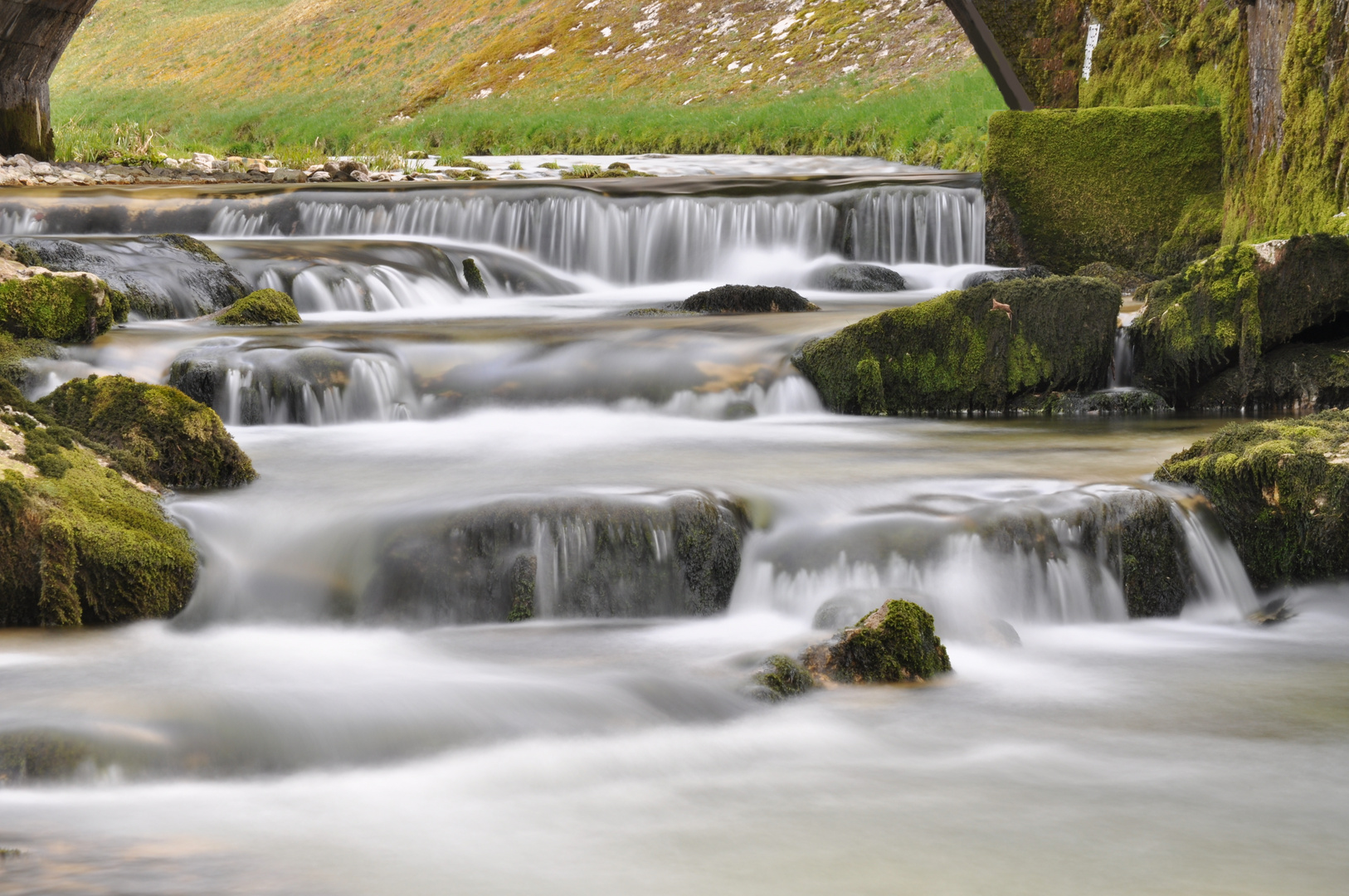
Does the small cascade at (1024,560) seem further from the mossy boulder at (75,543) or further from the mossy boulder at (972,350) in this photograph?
the mossy boulder at (972,350)

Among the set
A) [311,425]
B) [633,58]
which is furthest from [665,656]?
[633,58]

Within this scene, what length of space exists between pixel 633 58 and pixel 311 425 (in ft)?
89.5

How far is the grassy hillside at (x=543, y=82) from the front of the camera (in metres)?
23.0

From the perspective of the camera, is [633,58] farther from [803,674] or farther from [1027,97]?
[803,674]

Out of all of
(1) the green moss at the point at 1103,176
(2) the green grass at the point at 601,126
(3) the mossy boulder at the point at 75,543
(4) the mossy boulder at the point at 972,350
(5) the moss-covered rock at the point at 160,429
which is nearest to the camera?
(3) the mossy boulder at the point at 75,543

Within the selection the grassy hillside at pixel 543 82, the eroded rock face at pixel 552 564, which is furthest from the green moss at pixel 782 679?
the grassy hillside at pixel 543 82

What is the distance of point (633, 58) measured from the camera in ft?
107

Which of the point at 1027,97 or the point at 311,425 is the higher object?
the point at 1027,97

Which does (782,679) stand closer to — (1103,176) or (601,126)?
(1103,176)

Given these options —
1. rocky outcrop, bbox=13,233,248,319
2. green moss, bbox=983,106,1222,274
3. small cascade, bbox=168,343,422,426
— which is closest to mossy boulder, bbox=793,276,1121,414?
small cascade, bbox=168,343,422,426

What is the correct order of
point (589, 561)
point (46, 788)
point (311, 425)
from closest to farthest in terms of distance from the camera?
point (46, 788) < point (589, 561) < point (311, 425)

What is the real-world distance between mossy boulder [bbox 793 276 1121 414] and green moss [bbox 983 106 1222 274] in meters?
3.41

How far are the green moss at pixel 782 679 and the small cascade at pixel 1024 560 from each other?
0.70 metres

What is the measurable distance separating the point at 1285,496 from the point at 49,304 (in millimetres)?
6186
